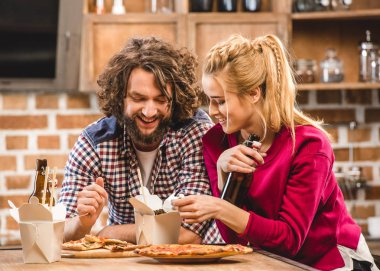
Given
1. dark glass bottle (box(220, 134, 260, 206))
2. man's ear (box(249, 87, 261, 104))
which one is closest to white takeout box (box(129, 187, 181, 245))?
dark glass bottle (box(220, 134, 260, 206))

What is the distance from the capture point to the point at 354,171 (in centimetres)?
405

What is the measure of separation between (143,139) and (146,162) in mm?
128

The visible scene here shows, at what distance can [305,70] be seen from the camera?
12.7 feet

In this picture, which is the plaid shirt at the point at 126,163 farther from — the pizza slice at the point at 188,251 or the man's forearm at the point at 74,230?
the pizza slice at the point at 188,251

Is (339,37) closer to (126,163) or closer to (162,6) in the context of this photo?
(162,6)

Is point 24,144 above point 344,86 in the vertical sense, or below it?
below

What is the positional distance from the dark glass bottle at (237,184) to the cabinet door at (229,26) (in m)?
1.68

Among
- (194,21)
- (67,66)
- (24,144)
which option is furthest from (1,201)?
(194,21)

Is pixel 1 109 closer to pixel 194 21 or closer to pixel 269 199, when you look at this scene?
pixel 194 21

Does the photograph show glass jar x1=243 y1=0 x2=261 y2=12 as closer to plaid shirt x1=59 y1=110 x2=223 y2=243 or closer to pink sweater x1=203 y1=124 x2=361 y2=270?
plaid shirt x1=59 y1=110 x2=223 y2=243

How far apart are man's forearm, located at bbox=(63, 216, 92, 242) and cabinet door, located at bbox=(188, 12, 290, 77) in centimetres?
166

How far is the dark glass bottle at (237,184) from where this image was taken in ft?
6.93

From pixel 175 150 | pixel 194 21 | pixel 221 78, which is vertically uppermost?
pixel 194 21

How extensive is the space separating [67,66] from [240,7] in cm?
82
